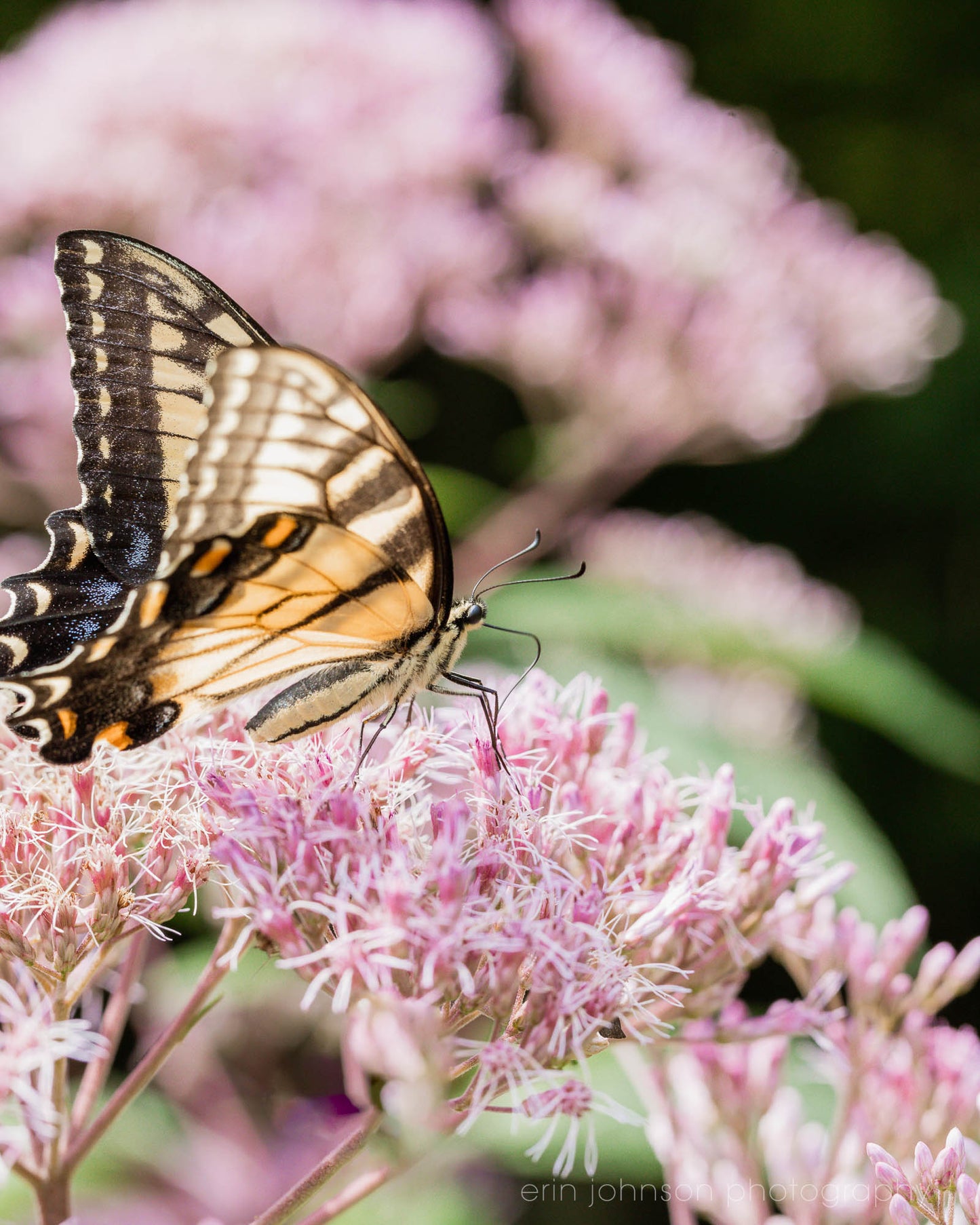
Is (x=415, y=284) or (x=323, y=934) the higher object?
(x=415, y=284)

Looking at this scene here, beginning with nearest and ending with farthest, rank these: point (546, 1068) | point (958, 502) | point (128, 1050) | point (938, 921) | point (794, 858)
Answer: point (546, 1068), point (794, 858), point (128, 1050), point (938, 921), point (958, 502)

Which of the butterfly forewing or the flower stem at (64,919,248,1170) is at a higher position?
the butterfly forewing

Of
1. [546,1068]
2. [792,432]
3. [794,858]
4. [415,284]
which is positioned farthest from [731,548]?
[546,1068]

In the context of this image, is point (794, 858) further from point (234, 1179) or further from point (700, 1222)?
point (700, 1222)

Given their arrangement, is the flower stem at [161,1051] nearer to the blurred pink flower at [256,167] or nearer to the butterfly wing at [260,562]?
the butterfly wing at [260,562]

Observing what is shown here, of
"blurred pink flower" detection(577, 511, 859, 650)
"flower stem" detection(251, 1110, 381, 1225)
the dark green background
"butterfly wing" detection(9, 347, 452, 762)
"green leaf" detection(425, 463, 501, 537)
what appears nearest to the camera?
"flower stem" detection(251, 1110, 381, 1225)

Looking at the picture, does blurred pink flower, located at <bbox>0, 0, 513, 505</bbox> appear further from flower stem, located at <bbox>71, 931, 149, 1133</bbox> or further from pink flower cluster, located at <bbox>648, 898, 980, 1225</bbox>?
pink flower cluster, located at <bbox>648, 898, 980, 1225</bbox>

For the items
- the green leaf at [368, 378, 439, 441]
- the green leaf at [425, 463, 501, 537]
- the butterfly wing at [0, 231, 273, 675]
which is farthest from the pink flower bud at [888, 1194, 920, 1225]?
the green leaf at [425, 463, 501, 537]
